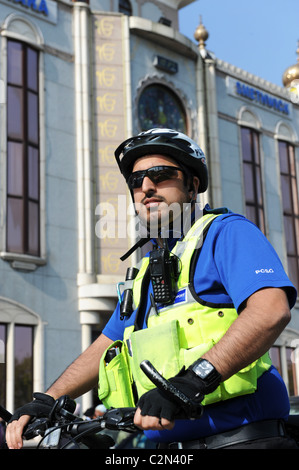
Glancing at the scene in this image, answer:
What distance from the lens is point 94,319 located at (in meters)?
19.4

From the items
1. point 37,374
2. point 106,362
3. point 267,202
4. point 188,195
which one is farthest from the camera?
point 267,202

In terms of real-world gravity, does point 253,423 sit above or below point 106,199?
below

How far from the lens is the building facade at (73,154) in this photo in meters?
18.4

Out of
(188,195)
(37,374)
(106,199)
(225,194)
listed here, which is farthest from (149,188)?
(225,194)

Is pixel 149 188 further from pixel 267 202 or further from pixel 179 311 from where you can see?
pixel 267 202

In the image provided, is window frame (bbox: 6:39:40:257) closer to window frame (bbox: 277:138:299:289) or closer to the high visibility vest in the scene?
window frame (bbox: 277:138:299:289)

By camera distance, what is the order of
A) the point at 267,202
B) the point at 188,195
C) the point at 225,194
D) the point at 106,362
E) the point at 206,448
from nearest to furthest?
1. the point at 206,448
2. the point at 106,362
3. the point at 188,195
4. the point at 225,194
5. the point at 267,202

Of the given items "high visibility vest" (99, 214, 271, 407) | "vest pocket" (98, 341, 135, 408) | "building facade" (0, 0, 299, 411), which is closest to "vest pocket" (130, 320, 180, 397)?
"high visibility vest" (99, 214, 271, 407)

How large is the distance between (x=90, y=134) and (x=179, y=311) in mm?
18449

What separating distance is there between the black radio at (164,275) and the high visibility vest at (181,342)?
27 millimetres

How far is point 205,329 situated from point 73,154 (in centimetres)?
1819

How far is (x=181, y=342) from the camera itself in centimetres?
251

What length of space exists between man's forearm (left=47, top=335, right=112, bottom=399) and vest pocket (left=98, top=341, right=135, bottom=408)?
0.79ft

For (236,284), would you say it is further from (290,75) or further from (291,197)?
(290,75)
